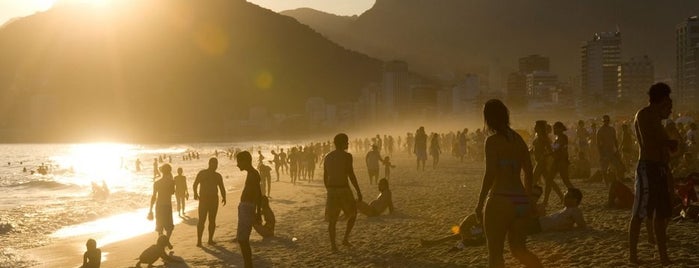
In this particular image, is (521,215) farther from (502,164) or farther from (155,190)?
(155,190)

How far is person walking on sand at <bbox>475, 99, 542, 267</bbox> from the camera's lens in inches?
196

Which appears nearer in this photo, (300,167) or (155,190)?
(155,190)

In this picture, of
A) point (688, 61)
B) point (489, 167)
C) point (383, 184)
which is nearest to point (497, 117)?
point (489, 167)

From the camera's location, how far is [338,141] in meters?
9.17

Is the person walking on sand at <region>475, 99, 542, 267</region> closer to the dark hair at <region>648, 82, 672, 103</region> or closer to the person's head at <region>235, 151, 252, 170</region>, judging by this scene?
the dark hair at <region>648, 82, 672, 103</region>

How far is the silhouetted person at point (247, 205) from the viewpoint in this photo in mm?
8258

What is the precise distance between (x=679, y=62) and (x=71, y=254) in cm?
18825

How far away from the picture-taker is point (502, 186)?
4.98m

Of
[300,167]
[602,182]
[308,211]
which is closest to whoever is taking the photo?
[602,182]

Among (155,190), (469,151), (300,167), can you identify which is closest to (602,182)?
(155,190)

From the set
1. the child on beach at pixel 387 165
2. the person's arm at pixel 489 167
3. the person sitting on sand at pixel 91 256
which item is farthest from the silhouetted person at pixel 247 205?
the child on beach at pixel 387 165

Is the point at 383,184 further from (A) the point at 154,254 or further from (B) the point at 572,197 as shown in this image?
(A) the point at 154,254

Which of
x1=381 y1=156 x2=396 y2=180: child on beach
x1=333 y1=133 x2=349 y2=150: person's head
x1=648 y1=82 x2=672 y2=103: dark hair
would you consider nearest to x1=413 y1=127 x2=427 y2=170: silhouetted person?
x1=381 y1=156 x2=396 y2=180: child on beach

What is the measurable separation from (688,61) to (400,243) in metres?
178
